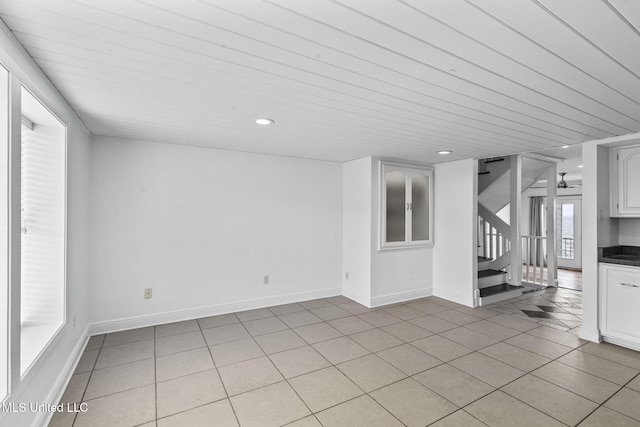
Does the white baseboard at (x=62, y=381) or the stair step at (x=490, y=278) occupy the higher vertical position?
the stair step at (x=490, y=278)

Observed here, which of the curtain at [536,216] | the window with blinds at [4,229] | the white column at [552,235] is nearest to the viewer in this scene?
the window with blinds at [4,229]

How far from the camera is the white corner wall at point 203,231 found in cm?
342

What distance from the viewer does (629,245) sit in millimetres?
3553

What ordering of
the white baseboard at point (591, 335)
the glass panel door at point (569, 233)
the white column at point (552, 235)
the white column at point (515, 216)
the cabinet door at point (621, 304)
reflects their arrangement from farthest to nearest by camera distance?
the glass panel door at point (569, 233) < the white column at point (552, 235) < the white column at point (515, 216) < the white baseboard at point (591, 335) < the cabinet door at point (621, 304)

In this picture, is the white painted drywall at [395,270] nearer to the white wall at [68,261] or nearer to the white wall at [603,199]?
the white wall at [603,199]

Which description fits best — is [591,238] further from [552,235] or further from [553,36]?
[553,36]

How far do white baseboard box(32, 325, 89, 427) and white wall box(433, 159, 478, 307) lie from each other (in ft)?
14.9

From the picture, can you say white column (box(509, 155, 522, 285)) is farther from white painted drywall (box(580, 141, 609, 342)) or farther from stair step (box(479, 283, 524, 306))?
white painted drywall (box(580, 141, 609, 342))

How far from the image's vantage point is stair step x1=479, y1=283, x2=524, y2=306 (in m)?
4.53

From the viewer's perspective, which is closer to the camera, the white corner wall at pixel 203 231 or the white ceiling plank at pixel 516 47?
the white ceiling plank at pixel 516 47

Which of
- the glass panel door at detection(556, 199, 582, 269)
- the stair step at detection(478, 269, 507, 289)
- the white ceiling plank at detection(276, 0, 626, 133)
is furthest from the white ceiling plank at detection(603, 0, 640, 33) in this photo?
the glass panel door at detection(556, 199, 582, 269)

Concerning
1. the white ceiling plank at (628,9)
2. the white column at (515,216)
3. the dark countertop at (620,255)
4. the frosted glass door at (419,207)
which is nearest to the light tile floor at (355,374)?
the dark countertop at (620,255)

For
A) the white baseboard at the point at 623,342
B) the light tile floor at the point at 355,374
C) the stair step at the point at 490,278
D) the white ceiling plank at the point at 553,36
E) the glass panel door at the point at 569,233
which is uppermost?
the white ceiling plank at the point at 553,36

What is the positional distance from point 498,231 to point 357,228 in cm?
291
